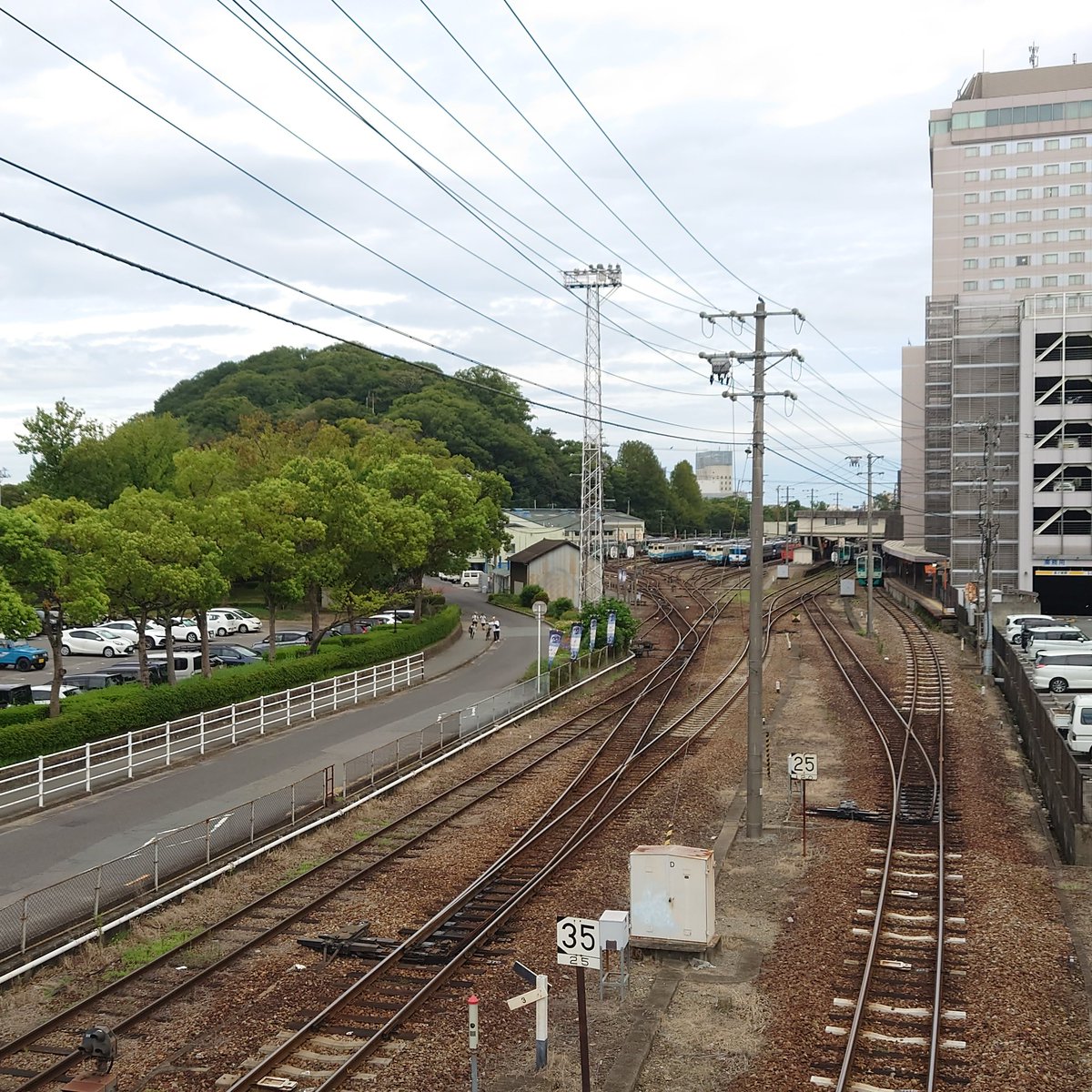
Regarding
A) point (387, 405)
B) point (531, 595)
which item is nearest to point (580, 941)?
point (531, 595)

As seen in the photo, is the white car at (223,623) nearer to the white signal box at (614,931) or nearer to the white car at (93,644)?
the white car at (93,644)

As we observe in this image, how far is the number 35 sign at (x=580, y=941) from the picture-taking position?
9977mm

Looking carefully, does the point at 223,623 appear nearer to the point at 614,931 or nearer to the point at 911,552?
the point at 614,931

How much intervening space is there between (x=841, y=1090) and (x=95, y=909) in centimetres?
949

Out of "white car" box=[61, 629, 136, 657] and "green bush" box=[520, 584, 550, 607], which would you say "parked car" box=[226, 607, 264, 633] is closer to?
"white car" box=[61, 629, 136, 657]

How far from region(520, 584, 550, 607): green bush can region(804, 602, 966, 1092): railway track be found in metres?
38.0

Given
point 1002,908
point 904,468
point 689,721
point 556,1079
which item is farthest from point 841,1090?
point 904,468

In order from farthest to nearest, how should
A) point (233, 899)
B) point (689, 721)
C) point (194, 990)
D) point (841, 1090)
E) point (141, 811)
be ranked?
point (689, 721) < point (141, 811) < point (233, 899) < point (194, 990) < point (841, 1090)

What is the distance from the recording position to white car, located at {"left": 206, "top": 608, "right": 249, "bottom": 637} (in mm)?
52156

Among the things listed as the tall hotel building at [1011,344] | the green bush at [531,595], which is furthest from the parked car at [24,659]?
the tall hotel building at [1011,344]

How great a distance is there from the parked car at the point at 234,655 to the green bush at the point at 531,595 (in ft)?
82.5

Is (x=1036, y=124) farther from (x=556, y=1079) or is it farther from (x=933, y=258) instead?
(x=556, y=1079)

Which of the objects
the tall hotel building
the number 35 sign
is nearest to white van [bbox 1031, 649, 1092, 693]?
the tall hotel building

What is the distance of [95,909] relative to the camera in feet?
47.6
